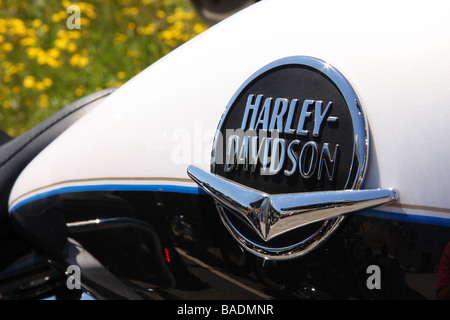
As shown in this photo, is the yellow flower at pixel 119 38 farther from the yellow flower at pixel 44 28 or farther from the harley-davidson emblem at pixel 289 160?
the harley-davidson emblem at pixel 289 160

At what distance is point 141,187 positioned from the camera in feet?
3.53

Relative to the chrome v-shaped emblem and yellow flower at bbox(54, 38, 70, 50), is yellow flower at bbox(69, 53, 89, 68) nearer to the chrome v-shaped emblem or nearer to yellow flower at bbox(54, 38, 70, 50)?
yellow flower at bbox(54, 38, 70, 50)

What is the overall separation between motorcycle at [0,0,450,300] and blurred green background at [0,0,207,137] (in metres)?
2.33

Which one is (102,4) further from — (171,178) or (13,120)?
(171,178)

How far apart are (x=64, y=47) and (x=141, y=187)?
2.82m

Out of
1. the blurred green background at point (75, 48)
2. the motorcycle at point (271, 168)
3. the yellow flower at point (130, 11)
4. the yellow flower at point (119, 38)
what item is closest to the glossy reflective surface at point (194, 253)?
the motorcycle at point (271, 168)

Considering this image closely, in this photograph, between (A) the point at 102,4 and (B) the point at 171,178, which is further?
(A) the point at 102,4

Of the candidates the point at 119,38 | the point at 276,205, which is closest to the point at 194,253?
the point at 276,205

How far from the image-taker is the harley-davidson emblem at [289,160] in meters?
0.82

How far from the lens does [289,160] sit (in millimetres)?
880

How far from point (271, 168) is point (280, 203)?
5 cm

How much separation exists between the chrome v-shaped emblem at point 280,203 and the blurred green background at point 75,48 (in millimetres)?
2581

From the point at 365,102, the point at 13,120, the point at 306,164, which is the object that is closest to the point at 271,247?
the point at 306,164

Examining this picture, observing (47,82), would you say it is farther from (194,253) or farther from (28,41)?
(194,253)
